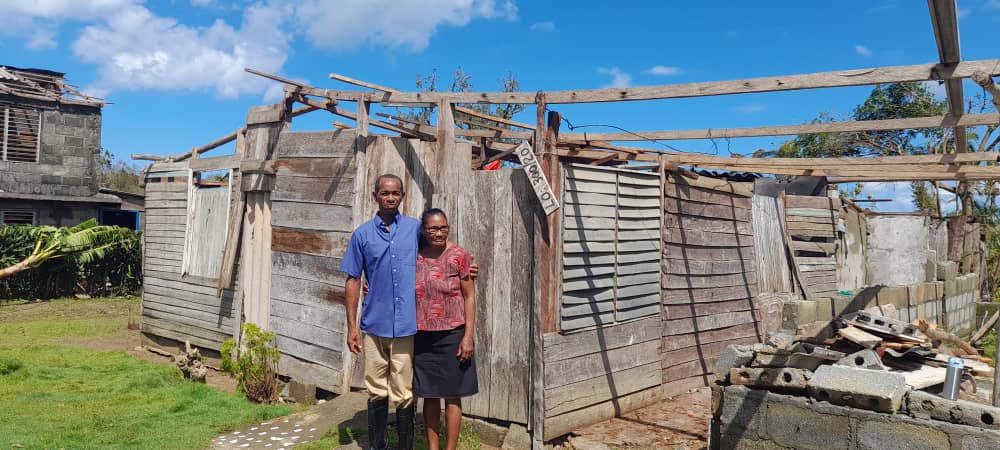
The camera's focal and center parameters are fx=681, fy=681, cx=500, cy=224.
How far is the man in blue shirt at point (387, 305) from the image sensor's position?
4.70 meters

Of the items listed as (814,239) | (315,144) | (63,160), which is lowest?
(814,239)

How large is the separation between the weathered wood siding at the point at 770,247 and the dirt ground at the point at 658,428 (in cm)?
271

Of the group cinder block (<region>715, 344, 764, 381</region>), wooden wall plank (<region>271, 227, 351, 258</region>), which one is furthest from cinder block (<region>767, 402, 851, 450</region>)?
wooden wall plank (<region>271, 227, 351, 258</region>)

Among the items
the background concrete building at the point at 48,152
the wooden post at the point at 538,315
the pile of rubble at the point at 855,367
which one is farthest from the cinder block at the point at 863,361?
the background concrete building at the point at 48,152

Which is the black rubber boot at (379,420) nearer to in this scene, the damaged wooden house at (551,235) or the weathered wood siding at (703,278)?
the damaged wooden house at (551,235)

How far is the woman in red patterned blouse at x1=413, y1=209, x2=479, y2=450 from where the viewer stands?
4.71 m

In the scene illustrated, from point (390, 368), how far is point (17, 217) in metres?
19.8

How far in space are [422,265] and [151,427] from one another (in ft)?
11.6

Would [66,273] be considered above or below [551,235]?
below

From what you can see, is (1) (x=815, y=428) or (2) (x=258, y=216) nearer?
(1) (x=815, y=428)

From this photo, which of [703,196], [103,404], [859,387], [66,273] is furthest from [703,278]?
[66,273]

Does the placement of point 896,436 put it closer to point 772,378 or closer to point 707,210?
point 772,378

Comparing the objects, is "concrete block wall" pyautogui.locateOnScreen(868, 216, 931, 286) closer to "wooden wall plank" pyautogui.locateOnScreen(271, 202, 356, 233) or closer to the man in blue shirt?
"wooden wall plank" pyautogui.locateOnScreen(271, 202, 356, 233)

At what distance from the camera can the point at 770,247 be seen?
30.8ft
